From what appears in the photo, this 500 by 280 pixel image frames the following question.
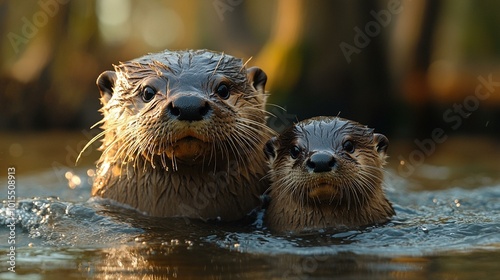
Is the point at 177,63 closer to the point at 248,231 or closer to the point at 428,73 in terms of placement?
the point at 248,231

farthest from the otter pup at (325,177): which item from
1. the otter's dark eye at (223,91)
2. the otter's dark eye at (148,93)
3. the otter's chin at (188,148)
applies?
the otter's dark eye at (148,93)

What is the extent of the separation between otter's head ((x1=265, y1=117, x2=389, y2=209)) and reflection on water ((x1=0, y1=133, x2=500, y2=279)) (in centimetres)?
20

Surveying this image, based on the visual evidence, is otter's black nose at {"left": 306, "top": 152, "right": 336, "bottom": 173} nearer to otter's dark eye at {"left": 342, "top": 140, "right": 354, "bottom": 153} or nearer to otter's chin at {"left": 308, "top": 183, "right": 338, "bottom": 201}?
otter's chin at {"left": 308, "top": 183, "right": 338, "bottom": 201}

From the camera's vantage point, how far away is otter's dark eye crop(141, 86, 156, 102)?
4.68 m

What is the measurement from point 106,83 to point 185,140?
3.37 ft

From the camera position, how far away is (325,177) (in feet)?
14.3

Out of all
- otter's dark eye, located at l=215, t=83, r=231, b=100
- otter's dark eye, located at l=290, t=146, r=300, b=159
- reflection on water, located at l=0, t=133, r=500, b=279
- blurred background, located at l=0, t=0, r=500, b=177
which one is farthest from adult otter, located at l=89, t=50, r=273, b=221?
blurred background, located at l=0, t=0, r=500, b=177

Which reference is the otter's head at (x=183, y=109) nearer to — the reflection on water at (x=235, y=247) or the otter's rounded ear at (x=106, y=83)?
the otter's rounded ear at (x=106, y=83)

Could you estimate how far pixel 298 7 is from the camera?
10609 mm

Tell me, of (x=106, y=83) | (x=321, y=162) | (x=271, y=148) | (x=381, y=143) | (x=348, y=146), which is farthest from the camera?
(x=106, y=83)

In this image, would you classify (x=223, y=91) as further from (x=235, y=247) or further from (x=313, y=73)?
(x=313, y=73)

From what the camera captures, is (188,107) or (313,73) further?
(313,73)

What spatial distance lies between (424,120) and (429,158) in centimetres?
163

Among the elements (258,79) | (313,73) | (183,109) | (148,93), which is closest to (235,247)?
(183,109)
